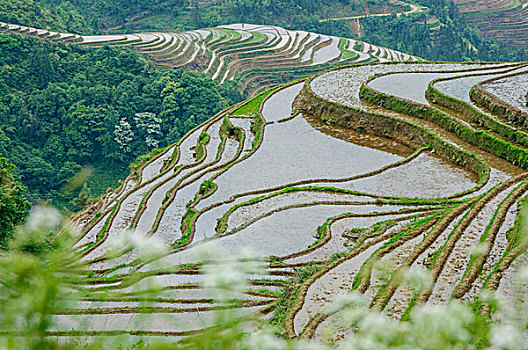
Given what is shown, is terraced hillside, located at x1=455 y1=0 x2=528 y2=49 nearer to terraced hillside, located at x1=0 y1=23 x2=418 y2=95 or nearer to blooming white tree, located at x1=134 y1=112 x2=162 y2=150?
terraced hillside, located at x1=0 y1=23 x2=418 y2=95

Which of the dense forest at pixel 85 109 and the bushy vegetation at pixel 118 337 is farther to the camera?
the dense forest at pixel 85 109

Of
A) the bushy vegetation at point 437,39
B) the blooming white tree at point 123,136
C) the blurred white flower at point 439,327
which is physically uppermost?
the blurred white flower at point 439,327

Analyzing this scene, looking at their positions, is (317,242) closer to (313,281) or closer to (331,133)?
(313,281)

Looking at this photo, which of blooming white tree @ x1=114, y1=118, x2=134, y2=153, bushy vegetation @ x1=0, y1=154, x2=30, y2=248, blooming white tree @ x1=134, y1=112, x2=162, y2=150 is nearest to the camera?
bushy vegetation @ x1=0, y1=154, x2=30, y2=248

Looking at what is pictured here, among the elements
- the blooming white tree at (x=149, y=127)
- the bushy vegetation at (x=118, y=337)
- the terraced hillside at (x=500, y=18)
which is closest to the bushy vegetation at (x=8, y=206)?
the bushy vegetation at (x=118, y=337)

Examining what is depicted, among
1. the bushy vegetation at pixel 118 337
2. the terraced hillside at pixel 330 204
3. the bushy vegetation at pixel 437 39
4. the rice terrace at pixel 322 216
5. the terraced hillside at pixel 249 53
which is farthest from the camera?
the bushy vegetation at pixel 437 39

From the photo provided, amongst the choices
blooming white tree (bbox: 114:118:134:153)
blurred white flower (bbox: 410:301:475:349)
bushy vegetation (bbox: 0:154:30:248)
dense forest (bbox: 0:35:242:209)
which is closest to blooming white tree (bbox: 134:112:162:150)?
dense forest (bbox: 0:35:242:209)

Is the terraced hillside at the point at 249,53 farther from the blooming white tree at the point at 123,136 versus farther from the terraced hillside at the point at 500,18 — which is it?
the terraced hillside at the point at 500,18
